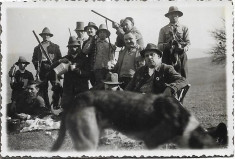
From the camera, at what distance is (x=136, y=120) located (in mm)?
6730

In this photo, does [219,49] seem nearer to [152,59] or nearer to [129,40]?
[152,59]

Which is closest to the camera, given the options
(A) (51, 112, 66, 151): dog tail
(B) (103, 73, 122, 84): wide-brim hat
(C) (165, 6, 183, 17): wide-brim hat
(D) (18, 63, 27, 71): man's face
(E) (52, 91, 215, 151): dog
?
(E) (52, 91, 215, 151): dog

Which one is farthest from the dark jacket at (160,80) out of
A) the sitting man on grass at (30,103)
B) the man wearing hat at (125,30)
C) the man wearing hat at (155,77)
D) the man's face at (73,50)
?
the sitting man on grass at (30,103)

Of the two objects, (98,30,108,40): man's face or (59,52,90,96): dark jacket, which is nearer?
(59,52,90,96): dark jacket

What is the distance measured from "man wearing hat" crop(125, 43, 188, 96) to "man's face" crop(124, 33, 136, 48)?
0.81ft

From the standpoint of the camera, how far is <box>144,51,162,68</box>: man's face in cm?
693

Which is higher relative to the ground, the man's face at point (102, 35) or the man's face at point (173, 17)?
the man's face at point (173, 17)

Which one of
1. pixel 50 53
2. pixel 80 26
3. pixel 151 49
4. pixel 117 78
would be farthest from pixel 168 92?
pixel 50 53

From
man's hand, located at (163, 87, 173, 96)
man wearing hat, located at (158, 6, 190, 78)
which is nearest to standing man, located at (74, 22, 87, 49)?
man wearing hat, located at (158, 6, 190, 78)

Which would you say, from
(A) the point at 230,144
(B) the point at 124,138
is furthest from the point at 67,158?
(A) the point at 230,144

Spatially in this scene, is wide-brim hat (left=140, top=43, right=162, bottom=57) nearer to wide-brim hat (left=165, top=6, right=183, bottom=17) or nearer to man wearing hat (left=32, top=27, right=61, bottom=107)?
wide-brim hat (left=165, top=6, right=183, bottom=17)

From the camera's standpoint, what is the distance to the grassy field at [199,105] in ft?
22.8

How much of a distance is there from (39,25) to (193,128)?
135 inches

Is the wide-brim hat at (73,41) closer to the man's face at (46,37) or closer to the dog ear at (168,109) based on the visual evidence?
the man's face at (46,37)
